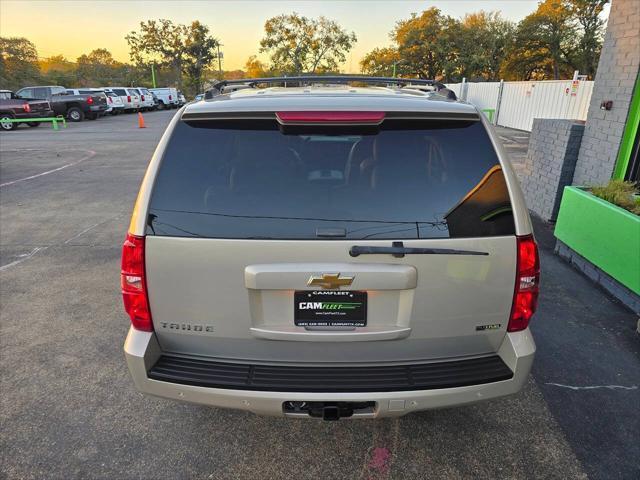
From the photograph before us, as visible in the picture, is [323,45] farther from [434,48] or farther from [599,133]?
[599,133]

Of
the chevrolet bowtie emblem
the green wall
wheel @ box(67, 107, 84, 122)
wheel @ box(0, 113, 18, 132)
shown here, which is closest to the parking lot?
the green wall

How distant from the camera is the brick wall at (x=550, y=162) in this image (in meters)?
6.58

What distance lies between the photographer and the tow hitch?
6.61 feet

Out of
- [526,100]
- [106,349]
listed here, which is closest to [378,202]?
[106,349]

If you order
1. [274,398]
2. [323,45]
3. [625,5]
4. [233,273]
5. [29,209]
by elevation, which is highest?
[323,45]

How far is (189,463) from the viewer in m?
2.46

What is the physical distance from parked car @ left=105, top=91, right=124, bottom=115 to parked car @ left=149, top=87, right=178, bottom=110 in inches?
311

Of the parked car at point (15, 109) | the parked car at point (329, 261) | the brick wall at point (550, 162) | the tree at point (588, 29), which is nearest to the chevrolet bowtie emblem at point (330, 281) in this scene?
the parked car at point (329, 261)

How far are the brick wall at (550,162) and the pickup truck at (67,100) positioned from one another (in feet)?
86.8

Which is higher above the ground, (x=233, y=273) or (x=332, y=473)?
(x=233, y=273)

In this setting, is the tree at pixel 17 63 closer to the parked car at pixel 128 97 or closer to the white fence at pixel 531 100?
the parked car at pixel 128 97

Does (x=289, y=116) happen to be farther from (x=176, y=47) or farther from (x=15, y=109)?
(x=176, y=47)

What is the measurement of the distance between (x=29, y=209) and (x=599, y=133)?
949cm

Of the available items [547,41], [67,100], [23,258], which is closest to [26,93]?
[67,100]
